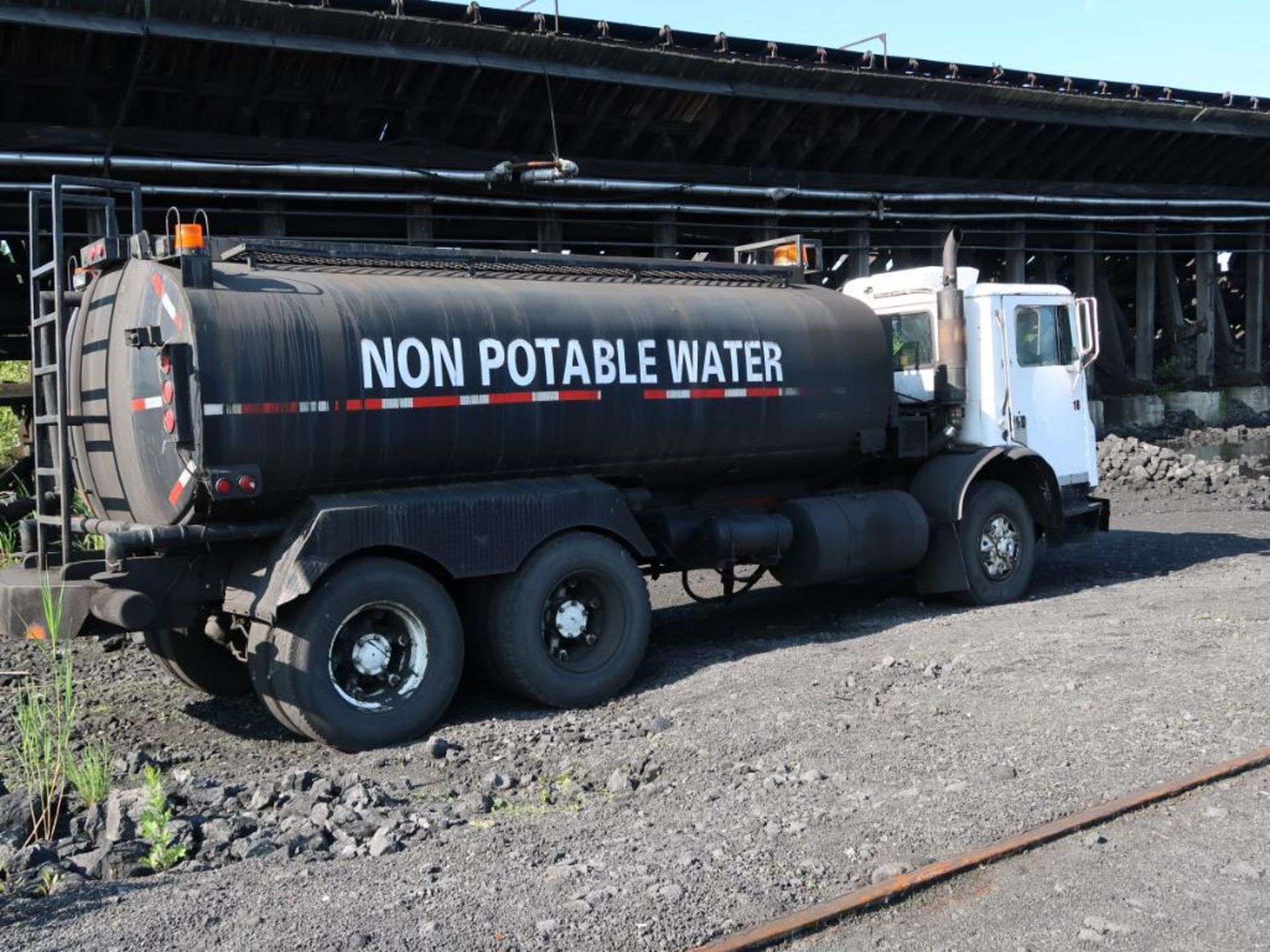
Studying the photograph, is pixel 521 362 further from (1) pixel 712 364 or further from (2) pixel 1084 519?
(2) pixel 1084 519

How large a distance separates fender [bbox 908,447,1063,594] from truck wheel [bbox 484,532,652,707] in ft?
11.2

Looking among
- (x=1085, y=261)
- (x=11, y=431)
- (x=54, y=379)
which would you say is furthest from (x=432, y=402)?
(x=1085, y=261)

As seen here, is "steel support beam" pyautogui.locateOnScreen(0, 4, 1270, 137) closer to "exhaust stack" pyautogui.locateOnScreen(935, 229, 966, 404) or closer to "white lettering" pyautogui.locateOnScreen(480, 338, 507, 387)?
"exhaust stack" pyautogui.locateOnScreen(935, 229, 966, 404)

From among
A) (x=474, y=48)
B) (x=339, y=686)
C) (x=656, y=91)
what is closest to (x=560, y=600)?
(x=339, y=686)

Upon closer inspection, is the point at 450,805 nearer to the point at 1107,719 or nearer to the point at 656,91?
the point at 1107,719

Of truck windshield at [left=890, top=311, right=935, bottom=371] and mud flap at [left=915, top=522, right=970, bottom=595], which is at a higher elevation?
truck windshield at [left=890, top=311, right=935, bottom=371]

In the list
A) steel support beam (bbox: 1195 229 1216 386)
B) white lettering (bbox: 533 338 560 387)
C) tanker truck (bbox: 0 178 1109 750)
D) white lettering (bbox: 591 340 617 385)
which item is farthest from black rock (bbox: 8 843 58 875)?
steel support beam (bbox: 1195 229 1216 386)

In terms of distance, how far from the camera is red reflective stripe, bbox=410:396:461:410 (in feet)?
24.9

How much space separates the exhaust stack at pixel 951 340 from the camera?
11.2m

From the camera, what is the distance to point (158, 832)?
5.20 metres

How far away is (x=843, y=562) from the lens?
10.1 metres

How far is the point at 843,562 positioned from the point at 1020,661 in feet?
7.17

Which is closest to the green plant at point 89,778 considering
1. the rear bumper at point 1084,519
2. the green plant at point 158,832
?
the green plant at point 158,832

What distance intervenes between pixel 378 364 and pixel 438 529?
1028 mm
